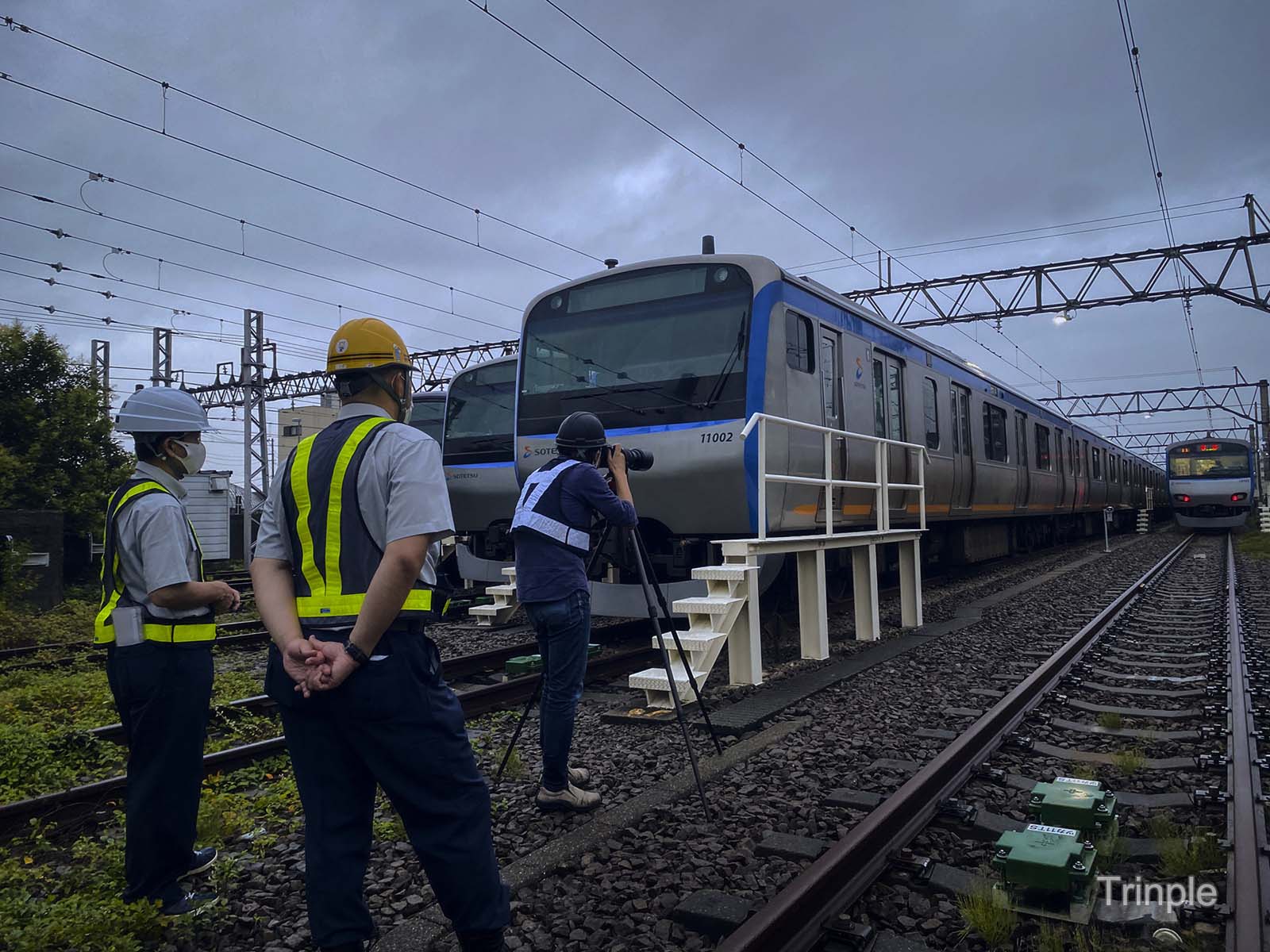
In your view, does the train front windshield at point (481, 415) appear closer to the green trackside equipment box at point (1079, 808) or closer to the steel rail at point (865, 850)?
the steel rail at point (865, 850)

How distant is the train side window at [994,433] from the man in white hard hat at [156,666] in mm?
12638

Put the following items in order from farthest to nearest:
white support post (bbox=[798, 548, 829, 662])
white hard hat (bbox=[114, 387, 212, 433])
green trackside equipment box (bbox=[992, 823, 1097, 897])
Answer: white support post (bbox=[798, 548, 829, 662])
white hard hat (bbox=[114, 387, 212, 433])
green trackside equipment box (bbox=[992, 823, 1097, 897])

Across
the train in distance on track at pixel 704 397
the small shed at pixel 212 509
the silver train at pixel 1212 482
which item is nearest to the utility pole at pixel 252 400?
the small shed at pixel 212 509

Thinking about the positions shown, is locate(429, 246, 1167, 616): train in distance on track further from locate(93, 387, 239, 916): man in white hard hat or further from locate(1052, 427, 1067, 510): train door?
locate(1052, 427, 1067, 510): train door

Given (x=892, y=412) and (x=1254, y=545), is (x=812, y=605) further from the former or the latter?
(x=1254, y=545)

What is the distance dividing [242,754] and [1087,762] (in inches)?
178

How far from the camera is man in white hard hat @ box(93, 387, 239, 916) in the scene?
10.2 ft

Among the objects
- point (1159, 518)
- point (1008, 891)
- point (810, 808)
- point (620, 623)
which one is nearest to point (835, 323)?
point (620, 623)

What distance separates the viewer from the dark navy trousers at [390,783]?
87.8 inches

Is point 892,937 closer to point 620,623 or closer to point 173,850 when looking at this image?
point 173,850

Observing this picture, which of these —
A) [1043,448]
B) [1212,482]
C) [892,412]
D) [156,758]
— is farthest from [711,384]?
[1212,482]

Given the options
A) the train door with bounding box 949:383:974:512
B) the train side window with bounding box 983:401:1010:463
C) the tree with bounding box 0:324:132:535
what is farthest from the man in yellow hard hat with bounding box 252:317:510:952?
the tree with bounding box 0:324:132:535

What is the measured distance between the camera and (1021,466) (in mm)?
16156

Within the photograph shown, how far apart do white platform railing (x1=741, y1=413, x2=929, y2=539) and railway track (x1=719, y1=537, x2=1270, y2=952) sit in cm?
202
